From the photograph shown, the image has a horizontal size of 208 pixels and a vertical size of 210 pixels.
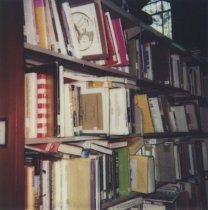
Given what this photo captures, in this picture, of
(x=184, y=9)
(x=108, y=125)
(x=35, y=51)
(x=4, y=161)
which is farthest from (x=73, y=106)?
(x=184, y=9)

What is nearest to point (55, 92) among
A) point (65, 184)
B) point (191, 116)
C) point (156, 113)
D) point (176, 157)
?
point (65, 184)

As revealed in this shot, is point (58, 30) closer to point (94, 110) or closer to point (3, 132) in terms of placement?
point (94, 110)

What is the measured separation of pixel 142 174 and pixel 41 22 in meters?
1.13

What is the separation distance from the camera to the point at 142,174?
194cm

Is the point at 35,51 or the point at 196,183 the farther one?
the point at 196,183

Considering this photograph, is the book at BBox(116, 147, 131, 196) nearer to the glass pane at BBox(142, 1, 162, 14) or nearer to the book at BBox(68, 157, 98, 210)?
the book at BBox(68, 157, 98, 210)

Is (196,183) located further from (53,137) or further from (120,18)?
(53,137)

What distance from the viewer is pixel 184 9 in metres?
4.62

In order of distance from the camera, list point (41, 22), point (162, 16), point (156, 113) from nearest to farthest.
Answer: point (41, 22) < point (156, 113) < point (162, 16)

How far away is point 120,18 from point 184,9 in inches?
117

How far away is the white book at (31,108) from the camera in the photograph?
50.4 inches

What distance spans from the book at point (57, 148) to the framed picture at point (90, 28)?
49cm

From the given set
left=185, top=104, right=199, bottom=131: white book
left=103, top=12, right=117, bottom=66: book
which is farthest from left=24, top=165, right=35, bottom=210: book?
left=185, top=104, right=199, bottom=131: white book

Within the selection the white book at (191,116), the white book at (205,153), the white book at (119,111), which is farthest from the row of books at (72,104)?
the white book at (205,153)
